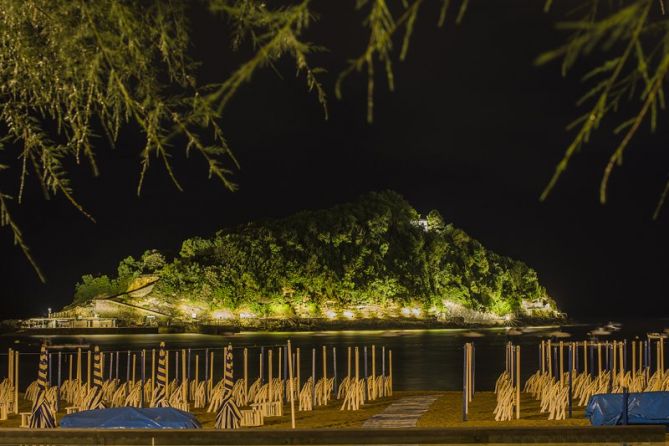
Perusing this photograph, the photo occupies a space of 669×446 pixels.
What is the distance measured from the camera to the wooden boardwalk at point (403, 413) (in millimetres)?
15203

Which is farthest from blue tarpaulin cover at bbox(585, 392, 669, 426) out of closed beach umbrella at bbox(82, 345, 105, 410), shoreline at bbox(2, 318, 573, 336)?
shoreline at bbox(2, 318, 573, 336)

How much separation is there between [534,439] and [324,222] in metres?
97.1

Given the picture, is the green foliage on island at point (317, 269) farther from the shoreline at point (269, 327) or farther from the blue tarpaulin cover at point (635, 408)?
the blue tarpaulin cover at point (635, 408)

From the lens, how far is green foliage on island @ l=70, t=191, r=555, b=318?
98062 millimetres

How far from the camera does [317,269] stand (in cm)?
9994

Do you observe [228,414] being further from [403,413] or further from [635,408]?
[635,408]

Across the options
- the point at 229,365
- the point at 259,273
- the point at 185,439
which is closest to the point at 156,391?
the point at 229,365

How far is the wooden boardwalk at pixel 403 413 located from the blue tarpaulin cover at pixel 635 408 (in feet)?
10.8

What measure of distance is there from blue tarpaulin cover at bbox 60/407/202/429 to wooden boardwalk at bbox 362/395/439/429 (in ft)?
11.8

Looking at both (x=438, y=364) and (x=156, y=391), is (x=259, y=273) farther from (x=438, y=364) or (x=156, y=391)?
(x=156, y=391)

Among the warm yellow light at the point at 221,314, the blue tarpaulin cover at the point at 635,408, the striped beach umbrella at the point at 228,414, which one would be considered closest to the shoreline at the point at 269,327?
the warm yellow light at the point at 221,314

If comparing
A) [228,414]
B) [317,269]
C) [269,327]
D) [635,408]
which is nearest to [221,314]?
[269,327]

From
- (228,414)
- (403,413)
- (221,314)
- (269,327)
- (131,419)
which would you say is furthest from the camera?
(269,327)

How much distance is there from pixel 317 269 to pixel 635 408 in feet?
287
